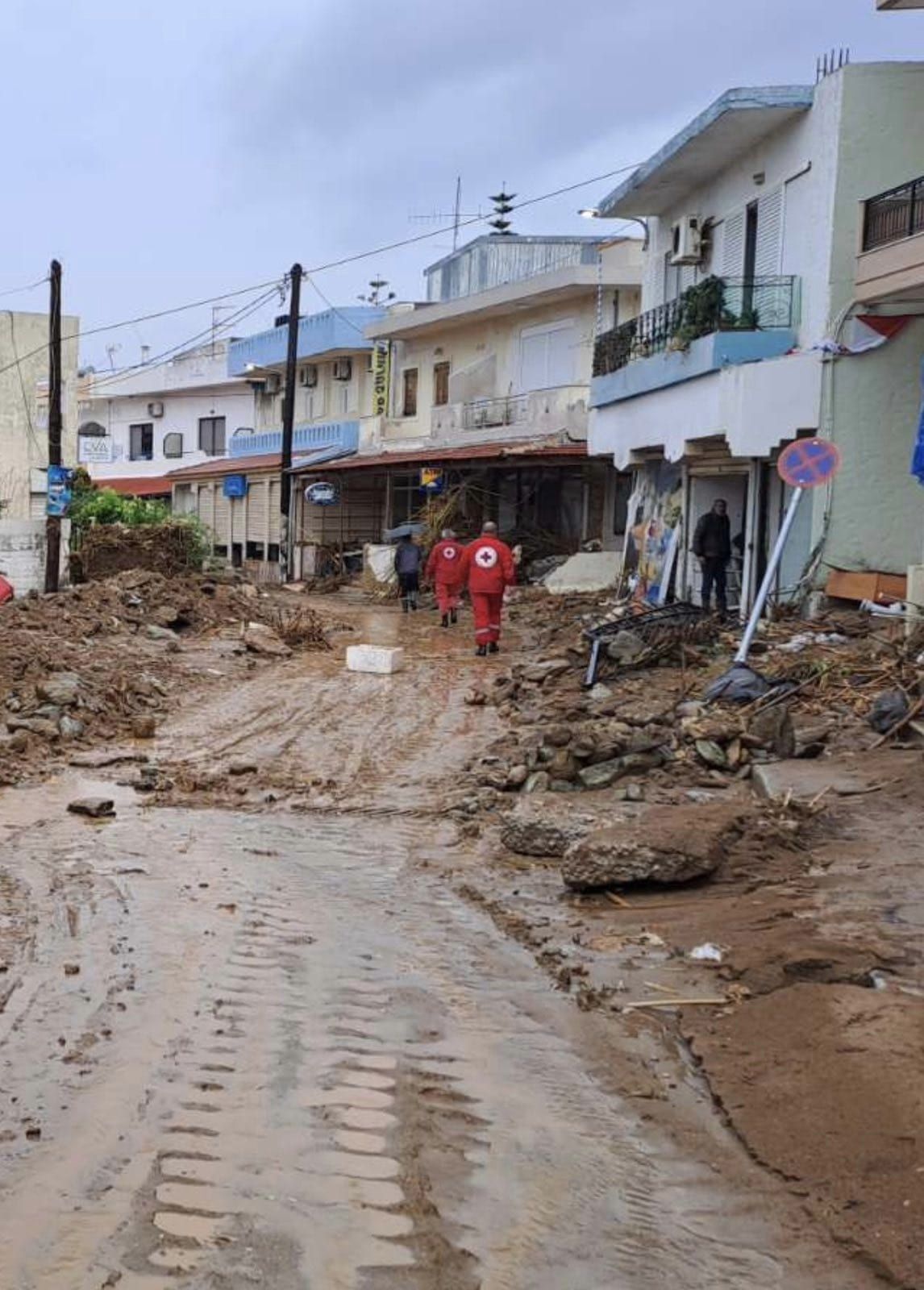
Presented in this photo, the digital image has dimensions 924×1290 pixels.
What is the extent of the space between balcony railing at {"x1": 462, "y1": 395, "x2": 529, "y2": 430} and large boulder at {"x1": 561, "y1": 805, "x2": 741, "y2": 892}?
24133mm

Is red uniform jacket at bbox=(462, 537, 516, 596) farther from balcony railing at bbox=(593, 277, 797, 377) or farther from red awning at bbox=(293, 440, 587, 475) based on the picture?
red awning at bbox=(293, 440, 587, 475)

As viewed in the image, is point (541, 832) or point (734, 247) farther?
point (734, 247)

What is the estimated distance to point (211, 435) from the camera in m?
52.4

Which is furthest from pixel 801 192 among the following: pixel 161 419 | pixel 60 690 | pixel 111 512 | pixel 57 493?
pixel 161 419

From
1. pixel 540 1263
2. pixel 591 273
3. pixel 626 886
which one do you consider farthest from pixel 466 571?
pixel 540 1263

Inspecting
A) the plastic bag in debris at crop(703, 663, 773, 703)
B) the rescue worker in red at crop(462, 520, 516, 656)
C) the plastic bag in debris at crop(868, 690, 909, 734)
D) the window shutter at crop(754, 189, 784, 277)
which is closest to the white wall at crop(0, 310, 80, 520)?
the rescue worker in red at crop(462, 520, 516, 656)

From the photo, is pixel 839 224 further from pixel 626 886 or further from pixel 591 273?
pixel 591 273

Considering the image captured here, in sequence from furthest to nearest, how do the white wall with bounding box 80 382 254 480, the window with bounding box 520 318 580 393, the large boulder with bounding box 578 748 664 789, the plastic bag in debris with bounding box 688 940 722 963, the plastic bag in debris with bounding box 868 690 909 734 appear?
the white wall with bounding box 80 382 254 480 → the window with bounding box 520 318 580 393 → the plastic bag in debris with bounding box 868 690 909 734 → the large boulder with bounding box 578 748 664 789 → the plastic bag in debris with bounding box 688 940 722 963

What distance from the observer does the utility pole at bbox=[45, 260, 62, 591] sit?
89.8 feet

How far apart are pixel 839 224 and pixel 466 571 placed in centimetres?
825

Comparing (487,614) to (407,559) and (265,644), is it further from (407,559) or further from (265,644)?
(407,559)

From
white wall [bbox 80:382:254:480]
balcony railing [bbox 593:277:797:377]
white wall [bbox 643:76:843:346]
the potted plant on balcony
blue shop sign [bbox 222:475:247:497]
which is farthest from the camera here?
white wall [bbox 80:382:254:480]

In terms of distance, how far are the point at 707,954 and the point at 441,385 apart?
31561 millimetres

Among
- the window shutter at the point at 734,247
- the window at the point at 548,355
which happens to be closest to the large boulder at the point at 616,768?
the window shutter at the point at 734,247
